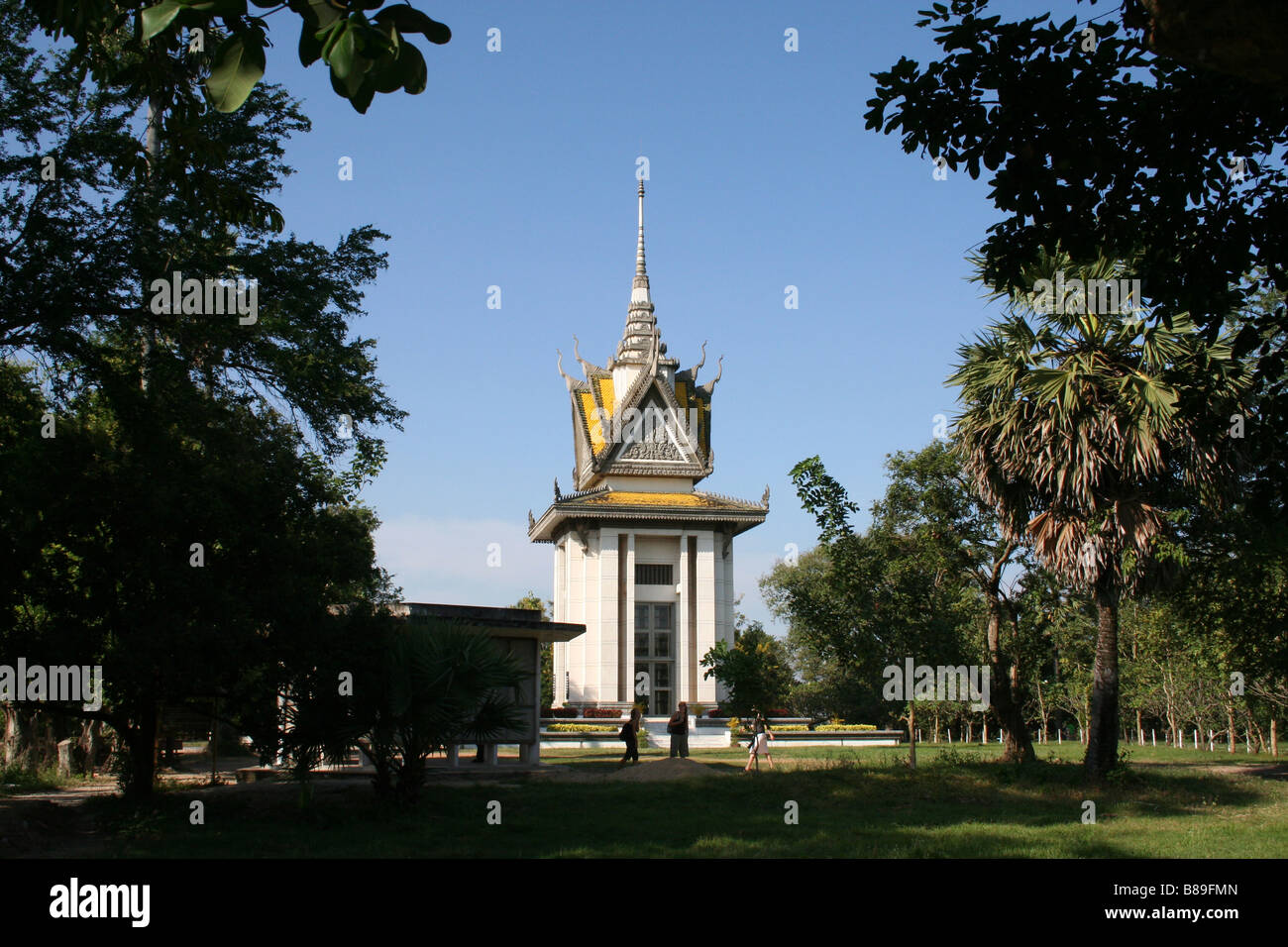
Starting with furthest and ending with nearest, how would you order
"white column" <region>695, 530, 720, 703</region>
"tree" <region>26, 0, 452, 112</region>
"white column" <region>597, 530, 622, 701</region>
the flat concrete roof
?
"white column" <region>695, 530, 720, 703</region> < "white column" <region>597, 530, 622, 701</region> < the flat concrete roof < "tree" <region>26, 0, 452, 112</region>

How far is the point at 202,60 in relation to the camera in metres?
11.5

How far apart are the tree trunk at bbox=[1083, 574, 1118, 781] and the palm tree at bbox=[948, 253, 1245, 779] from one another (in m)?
0.02

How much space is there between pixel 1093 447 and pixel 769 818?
8060 millimetres

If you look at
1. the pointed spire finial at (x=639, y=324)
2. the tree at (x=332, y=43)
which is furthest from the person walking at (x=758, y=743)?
the pointed spire finial at (x=639, y=324)

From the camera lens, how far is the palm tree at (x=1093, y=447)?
1695cm

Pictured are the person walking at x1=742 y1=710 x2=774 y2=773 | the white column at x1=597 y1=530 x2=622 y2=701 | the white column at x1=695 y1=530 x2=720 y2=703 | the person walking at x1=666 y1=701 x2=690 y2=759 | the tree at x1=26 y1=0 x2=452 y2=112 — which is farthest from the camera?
the white column at x1=695 y1=530 x2=720 y2=703

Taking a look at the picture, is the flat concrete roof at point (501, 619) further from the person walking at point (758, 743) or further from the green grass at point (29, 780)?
the green grass at point (29, 780)

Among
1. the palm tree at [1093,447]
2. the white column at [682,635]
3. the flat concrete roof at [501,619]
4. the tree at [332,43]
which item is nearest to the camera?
the tree at [332,43]

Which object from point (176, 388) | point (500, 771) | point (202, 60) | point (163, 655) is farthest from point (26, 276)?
point (500, 771)

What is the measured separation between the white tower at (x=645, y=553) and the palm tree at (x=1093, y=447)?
93.0 ft

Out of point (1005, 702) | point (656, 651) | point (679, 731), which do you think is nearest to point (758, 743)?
point (679, 731)

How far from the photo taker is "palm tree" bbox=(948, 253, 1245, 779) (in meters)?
17.0

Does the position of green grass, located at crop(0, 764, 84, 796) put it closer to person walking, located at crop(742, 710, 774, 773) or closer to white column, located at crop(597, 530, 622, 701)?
person walking, located at crop(742, 710, 774, 773)

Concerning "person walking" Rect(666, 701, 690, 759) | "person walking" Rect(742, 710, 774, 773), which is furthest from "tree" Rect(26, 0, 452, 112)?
"person walking" Rect(666, 701, 690, 759)
